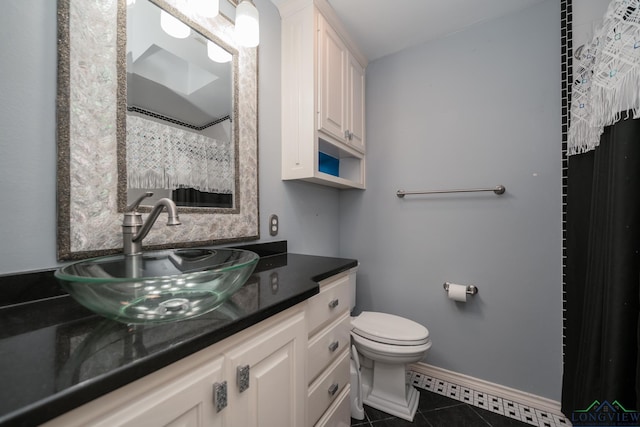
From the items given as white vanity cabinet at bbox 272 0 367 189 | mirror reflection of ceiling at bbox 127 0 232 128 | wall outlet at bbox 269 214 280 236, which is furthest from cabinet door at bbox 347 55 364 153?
mirror reflection of ceiling at bbox 127 0 232 128

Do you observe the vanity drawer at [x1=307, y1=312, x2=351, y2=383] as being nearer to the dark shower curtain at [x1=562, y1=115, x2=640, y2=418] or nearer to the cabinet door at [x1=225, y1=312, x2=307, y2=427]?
the cabinet door at [x1=225, y1=312, x2=307, y2=427]

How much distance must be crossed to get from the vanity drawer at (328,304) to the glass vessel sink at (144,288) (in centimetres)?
35

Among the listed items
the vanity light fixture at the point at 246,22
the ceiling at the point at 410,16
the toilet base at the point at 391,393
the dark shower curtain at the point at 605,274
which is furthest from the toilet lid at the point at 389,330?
the ceiling at the point at 410,16

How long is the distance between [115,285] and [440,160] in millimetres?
1854

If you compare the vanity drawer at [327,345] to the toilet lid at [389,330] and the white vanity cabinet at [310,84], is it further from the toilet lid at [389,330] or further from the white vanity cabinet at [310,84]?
the white vanity cabinet at [310,84]

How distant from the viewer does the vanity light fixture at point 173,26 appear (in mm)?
969

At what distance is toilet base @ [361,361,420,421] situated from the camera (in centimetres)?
143

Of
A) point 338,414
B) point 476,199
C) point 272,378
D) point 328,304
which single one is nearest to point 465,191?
point 476,199

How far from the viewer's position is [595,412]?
1023mm

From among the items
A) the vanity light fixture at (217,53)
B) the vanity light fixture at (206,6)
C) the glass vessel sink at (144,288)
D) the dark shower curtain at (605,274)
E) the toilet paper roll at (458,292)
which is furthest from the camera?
the toilet paper roll at (458,292)

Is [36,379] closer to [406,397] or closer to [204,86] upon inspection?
[204,86]

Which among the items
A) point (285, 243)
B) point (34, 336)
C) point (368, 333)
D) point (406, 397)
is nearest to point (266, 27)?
point (285, 243)

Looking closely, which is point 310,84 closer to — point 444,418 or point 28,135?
point 28,135

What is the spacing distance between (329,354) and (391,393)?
2.52 ft
